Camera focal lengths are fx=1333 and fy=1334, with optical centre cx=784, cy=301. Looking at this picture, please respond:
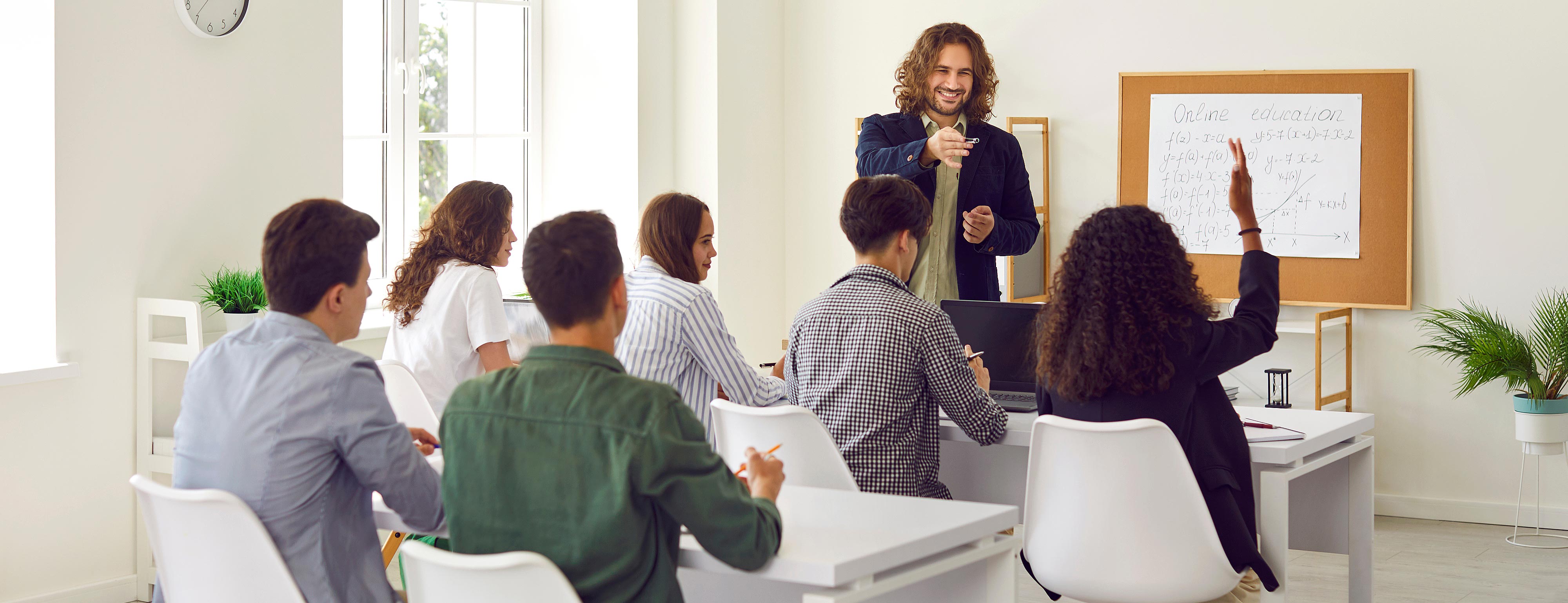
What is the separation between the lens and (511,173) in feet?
19.0

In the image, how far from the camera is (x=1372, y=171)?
4.96 meters

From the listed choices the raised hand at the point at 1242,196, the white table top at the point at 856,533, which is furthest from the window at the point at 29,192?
the raised hand at the point at 1242,196

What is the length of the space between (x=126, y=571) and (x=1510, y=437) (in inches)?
184

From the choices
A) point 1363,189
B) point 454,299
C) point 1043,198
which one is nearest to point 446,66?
point 454,299

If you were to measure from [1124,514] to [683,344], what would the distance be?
1007 mm

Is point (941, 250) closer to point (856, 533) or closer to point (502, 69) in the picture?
point (856, 533)

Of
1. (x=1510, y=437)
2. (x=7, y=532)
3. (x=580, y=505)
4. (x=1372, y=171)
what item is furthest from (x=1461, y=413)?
(x=7, y=532)

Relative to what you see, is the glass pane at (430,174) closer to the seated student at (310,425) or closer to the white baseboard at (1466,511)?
the seated student at (310,425)

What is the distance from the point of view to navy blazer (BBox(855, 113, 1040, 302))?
11.6ft

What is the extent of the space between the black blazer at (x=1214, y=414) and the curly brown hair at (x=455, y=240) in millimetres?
1561

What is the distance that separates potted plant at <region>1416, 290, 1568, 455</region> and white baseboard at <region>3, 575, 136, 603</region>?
4301 millimetres

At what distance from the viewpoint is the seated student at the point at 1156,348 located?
2.48 m

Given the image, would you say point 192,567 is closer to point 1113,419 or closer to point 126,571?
point 1113,419

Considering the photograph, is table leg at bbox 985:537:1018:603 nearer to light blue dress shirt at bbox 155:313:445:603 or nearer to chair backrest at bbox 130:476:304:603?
light blue dress shirt at bbox 155:313:445:603
